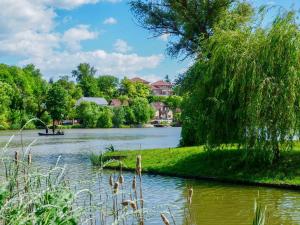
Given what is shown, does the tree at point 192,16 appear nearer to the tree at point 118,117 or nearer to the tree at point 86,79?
the tree at point 118,117

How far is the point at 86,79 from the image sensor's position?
462ft

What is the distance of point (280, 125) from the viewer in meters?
18.8

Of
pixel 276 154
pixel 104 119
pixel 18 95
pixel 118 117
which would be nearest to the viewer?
pixel 276 154

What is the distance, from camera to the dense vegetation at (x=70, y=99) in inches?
3514

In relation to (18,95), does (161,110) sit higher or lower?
lower

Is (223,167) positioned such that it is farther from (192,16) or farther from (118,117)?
(118,117)

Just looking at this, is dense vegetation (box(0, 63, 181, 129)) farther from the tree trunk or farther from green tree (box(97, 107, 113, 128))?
the tree trunk

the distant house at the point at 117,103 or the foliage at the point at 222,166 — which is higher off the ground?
the distant house at the point at 117,103

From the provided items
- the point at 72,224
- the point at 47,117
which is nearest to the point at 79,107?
the point at 47,117

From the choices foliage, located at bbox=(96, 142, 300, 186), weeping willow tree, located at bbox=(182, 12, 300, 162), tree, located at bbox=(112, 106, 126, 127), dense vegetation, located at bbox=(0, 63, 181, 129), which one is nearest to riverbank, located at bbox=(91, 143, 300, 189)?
foliage, located at bbox=(96, 142, 300, 186)

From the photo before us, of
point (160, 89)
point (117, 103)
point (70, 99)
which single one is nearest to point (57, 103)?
point (70, 99)

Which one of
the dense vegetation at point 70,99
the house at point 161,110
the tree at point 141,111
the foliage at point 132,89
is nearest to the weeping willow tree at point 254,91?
the dense vegetation at point 70,99

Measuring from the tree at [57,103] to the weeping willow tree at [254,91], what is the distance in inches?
2744

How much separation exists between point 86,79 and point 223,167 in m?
122
